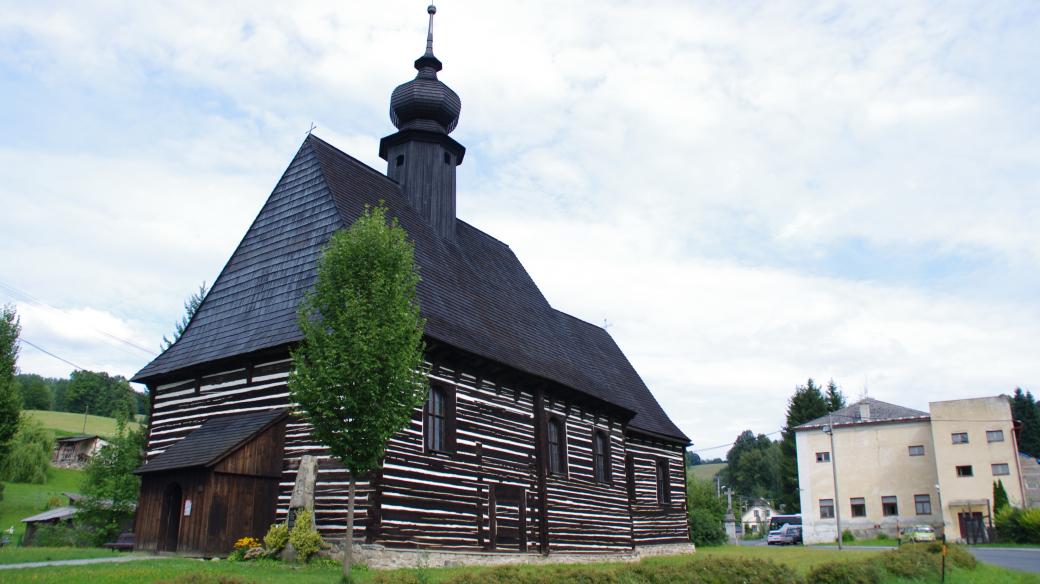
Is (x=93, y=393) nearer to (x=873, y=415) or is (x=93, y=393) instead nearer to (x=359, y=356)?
(x=873, y=415)

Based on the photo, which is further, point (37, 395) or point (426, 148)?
point (37, 395)

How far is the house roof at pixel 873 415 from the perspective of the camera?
5034 centimetres

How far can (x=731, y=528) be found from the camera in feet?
156

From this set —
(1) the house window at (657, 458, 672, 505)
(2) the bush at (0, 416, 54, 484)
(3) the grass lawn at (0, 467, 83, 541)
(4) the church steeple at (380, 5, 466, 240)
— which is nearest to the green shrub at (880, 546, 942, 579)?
(1) the house window at (657, 458, 672, 505)

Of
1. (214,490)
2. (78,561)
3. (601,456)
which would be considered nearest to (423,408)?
(214,490)

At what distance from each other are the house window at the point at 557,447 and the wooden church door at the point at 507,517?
2.50 meters

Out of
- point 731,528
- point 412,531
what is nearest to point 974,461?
point 731,528

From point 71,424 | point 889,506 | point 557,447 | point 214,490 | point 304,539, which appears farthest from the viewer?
point 71,424

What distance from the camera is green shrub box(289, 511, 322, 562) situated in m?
15.1

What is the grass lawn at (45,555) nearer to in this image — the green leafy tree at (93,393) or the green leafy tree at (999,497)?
the green leafy tree at (999,497)

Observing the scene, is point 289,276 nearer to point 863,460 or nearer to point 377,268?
point 377,268

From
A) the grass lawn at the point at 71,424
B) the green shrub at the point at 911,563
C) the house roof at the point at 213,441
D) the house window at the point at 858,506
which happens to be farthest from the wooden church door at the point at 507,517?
the grass lawn at the point at 71,424

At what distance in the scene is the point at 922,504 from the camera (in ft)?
160

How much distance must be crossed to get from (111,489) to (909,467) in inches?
1708
